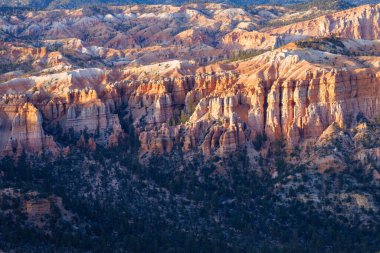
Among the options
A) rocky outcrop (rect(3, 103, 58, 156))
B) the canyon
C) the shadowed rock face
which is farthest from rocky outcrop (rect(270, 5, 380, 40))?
rocky outcrop (rect(3, 103, 58, 156))

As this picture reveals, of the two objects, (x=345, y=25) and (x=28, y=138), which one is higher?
(x=345, y=25)

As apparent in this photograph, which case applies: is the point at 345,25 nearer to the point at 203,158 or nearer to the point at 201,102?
the point at 201,102

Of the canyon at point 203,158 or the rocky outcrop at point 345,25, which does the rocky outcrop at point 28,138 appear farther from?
the rocky outcrop at point 345,25

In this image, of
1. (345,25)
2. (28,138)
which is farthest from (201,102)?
(345,25)

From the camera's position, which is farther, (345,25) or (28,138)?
(345,25)

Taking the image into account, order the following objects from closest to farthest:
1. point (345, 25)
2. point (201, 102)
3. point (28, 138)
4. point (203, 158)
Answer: point (203, 158), point (28, 138), point (201, 102), point (345, 25)

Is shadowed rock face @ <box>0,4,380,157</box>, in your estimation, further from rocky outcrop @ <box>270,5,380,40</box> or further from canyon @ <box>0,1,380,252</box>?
rocky outcrop @ <box>270,5,380,40</box>

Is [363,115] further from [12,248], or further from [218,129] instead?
[12,248]

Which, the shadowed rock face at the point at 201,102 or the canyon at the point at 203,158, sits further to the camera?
the shadowed rock face at the point at 201,102

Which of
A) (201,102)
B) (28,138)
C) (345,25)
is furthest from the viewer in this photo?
(345,25)

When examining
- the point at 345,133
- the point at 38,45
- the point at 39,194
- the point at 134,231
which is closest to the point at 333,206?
the point at 345,133

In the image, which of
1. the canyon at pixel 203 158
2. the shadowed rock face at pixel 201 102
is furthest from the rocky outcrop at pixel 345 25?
the canyon at pixel 203 158
